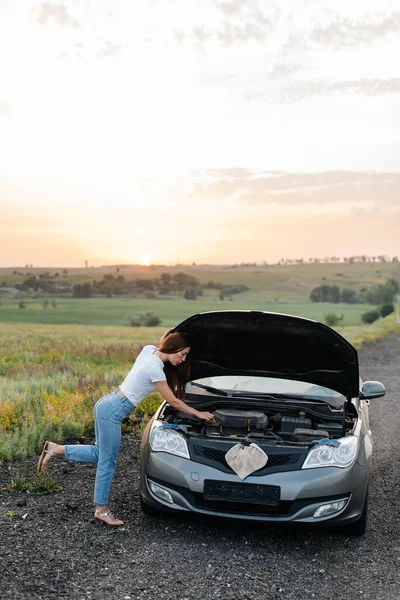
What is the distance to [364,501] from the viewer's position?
559 cm

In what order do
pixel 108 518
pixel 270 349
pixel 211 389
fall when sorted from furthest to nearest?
pixel 270 349, pixel 211 389, pixel 108 518

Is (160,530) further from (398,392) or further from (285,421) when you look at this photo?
(398,392)

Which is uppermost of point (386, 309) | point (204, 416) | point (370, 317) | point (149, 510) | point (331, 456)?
point (204, 416)

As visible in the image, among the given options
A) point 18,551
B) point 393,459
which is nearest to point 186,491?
point 18,551

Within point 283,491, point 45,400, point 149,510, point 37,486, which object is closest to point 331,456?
point 283,491

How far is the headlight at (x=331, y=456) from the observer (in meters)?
5.44

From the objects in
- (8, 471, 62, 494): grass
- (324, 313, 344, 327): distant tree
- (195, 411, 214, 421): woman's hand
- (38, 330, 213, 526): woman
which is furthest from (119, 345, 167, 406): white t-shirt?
(324, 313, 344, 327): distant tree

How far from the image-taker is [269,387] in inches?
270

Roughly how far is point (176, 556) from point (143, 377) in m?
1.44

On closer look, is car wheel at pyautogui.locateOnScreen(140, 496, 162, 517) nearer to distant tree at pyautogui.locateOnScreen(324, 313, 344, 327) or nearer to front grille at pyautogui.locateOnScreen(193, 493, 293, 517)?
front grille at pyautogui.locateOnScreen(193, 493, 293, 517)

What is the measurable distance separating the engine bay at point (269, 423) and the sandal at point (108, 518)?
0.92 metres

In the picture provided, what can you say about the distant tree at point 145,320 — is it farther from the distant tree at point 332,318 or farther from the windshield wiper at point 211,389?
the windshield wiper at point 211,389

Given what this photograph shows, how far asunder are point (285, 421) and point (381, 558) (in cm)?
141

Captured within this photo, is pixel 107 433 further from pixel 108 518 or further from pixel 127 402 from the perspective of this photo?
pixel 108 518
